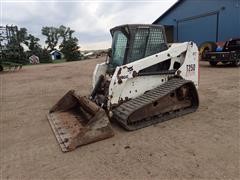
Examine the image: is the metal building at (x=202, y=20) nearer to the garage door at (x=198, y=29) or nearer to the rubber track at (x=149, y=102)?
the garage door at (x=198, y=29)

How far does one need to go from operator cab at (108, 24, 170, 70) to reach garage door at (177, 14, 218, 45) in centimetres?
1417

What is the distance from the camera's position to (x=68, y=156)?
9.20 feet

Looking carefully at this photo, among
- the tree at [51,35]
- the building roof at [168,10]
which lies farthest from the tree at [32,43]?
the building roof at [168,10]

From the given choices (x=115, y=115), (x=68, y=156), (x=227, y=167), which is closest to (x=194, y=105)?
(x=115, y=115)

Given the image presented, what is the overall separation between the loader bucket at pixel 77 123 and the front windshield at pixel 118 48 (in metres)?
1.06

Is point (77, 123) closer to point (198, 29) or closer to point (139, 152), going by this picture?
point (139, 152)

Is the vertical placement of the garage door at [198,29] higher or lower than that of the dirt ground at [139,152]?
higher

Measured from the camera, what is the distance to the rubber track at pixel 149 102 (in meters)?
3.44

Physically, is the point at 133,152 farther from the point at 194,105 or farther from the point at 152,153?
the point at 194,105

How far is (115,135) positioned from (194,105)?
75.5 inches

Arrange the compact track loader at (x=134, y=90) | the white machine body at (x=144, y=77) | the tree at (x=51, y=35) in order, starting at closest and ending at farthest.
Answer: the compact track loader at (x=134, y=90) → the white machine body at (x=144, y=77) → the tree at (x=51, y=35)

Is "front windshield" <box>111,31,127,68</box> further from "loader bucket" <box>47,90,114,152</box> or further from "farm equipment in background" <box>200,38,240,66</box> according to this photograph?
"farm equipment in background" <box>200,38,240,66</box>

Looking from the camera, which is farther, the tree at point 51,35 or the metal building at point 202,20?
the tree at point 51,35

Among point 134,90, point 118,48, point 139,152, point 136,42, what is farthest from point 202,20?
point 139,152
